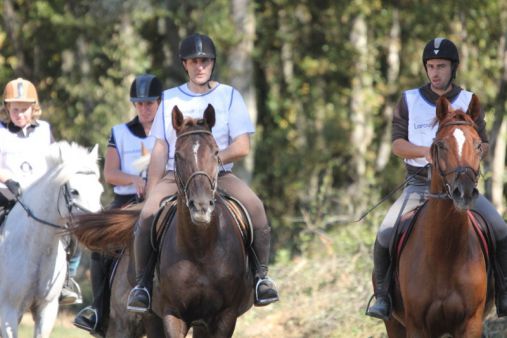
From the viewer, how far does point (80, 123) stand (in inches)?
1035

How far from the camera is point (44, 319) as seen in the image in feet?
37.0

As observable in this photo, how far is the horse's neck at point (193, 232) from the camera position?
9008 mm

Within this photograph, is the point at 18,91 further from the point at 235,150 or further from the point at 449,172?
the point at 449,172

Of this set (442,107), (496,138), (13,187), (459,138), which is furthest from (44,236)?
(496,138)

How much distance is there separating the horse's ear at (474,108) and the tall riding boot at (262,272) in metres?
1.92

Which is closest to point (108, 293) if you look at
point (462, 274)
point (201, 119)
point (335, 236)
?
point (201, 119)

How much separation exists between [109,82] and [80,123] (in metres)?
1.31

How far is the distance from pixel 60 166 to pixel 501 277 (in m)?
4.34

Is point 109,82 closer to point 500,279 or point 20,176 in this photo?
point 20,176

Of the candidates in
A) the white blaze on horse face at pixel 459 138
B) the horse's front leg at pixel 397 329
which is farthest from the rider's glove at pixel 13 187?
the white blaze on horse face at pixel 459 138

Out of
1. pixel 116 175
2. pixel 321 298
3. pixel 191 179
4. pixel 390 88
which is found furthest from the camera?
pixel 390 88

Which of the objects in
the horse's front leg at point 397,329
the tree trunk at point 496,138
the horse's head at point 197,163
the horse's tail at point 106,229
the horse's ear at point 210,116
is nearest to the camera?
the horse's head at point 197,163

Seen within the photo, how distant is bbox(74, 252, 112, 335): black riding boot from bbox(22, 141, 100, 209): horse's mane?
0.79 metres

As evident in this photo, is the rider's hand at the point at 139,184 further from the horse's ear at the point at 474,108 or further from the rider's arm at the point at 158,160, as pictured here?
the horse's ear at the point at 474,108
